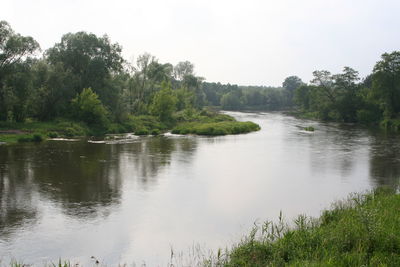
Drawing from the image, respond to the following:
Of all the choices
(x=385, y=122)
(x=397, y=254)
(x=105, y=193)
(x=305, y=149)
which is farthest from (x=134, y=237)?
(x=385, y=122)

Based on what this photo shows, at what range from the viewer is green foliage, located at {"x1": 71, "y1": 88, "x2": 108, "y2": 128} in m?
53.6

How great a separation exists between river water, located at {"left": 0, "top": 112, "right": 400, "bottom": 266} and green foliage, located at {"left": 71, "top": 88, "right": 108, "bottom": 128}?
48.7 feet

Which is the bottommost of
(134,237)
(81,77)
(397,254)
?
(134,237)

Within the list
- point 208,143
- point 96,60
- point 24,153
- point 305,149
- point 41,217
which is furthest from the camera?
point 96,60

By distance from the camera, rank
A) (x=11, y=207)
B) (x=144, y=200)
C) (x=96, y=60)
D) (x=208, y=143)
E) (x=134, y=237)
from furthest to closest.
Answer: (x=96, y=60), (x=208, y=143), (x=144, y=200), (x=11, y=207), (x=134, y=237)

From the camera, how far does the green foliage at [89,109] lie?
53.6m

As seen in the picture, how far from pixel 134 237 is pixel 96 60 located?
5041cm

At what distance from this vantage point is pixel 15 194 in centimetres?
2000

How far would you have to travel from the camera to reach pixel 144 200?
761 inches

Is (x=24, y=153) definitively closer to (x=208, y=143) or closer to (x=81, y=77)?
(x=208, y=143)

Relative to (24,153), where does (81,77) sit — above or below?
A: above

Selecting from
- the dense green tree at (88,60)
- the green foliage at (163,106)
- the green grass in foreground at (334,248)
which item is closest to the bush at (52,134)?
the dense green tree at (88,60)

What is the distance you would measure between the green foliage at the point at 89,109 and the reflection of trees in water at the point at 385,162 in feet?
115

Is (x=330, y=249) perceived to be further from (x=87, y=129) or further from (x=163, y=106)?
(x=163, y=106)
